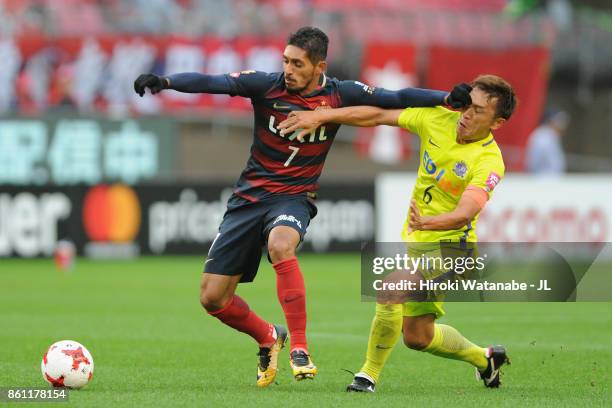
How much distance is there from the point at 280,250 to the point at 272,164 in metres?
0.69

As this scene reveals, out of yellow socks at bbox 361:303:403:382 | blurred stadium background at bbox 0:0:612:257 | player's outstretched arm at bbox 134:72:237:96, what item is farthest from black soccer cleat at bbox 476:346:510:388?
blurred stadium background at bbox 0:0:612:257

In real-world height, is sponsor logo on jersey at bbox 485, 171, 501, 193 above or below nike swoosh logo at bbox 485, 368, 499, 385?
above

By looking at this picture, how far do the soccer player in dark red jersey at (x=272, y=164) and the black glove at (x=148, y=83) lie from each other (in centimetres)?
33

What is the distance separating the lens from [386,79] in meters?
25.2

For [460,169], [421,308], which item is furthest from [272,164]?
[421,308]

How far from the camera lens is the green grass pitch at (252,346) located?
7.35 m

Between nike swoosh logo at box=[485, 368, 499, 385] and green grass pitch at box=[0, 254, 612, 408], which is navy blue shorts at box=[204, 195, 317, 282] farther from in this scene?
nike swoosh logo at box=[485, 368, 499, 385]

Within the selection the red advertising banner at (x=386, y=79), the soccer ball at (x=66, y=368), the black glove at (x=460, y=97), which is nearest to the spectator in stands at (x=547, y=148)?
the red advertising banner at (x=386, y=79)

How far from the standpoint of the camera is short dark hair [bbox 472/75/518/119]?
25.3 ft

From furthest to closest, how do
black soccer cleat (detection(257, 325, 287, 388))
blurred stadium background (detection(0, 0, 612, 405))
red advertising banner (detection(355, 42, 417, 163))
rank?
1. red advertising banner (detection(355, 42, 417, 163))
2. blurred stadium background (detection(0, 0, 612, 405))
3. black soccer cleat (detection(257, 325, 287, 388))

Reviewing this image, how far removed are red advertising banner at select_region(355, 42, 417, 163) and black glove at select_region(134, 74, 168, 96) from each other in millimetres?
17661

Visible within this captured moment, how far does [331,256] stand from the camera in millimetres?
21656

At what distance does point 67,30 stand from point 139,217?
485 centimetres

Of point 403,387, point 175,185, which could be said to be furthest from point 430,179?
point 175,185
